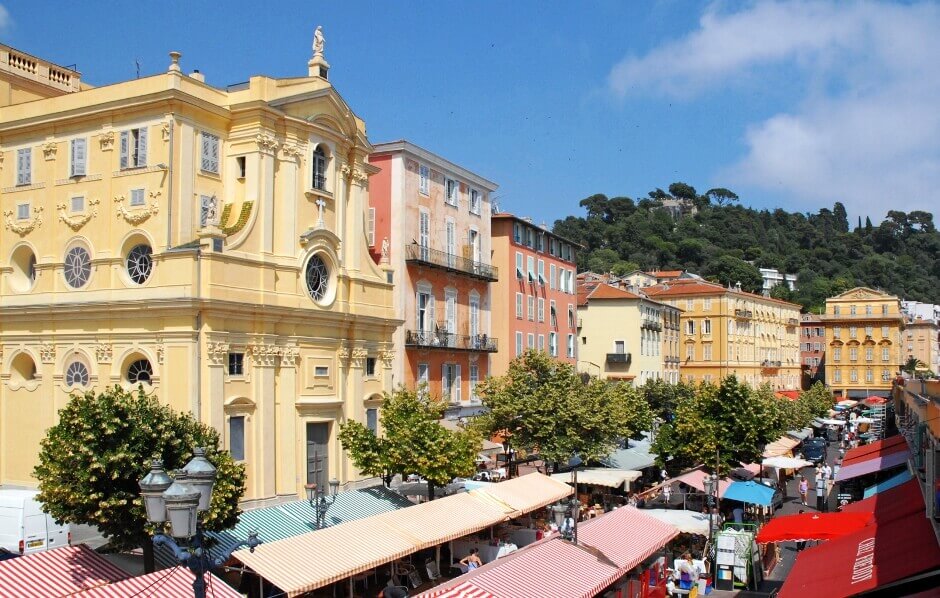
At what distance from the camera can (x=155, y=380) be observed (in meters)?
29.2

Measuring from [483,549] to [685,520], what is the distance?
262 inches

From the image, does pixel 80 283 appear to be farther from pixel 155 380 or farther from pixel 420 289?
pixel 420 289

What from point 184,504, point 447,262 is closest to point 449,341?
point 447,262

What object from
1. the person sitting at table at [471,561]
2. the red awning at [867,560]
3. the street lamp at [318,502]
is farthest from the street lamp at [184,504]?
the person sitting at table at [471,561]

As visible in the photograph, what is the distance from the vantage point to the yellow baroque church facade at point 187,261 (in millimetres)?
29438

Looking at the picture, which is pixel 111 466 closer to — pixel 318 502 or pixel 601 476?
pixel 318 502

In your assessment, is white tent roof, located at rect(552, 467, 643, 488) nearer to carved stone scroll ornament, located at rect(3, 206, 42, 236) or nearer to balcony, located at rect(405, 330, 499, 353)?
balcony, located at rect(405, 330, 499, 353)

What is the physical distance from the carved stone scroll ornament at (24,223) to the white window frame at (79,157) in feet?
6.64

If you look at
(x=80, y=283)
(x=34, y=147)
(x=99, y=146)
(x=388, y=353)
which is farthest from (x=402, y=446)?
(x=34, y=147)

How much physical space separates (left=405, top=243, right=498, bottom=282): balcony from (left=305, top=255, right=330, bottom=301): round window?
10.0 m

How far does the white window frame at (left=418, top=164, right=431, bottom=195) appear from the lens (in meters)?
45.8

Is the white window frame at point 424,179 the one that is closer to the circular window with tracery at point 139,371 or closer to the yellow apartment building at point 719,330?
the circular window with tracery at point 139,371

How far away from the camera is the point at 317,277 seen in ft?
112

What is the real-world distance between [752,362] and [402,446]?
7650cm
